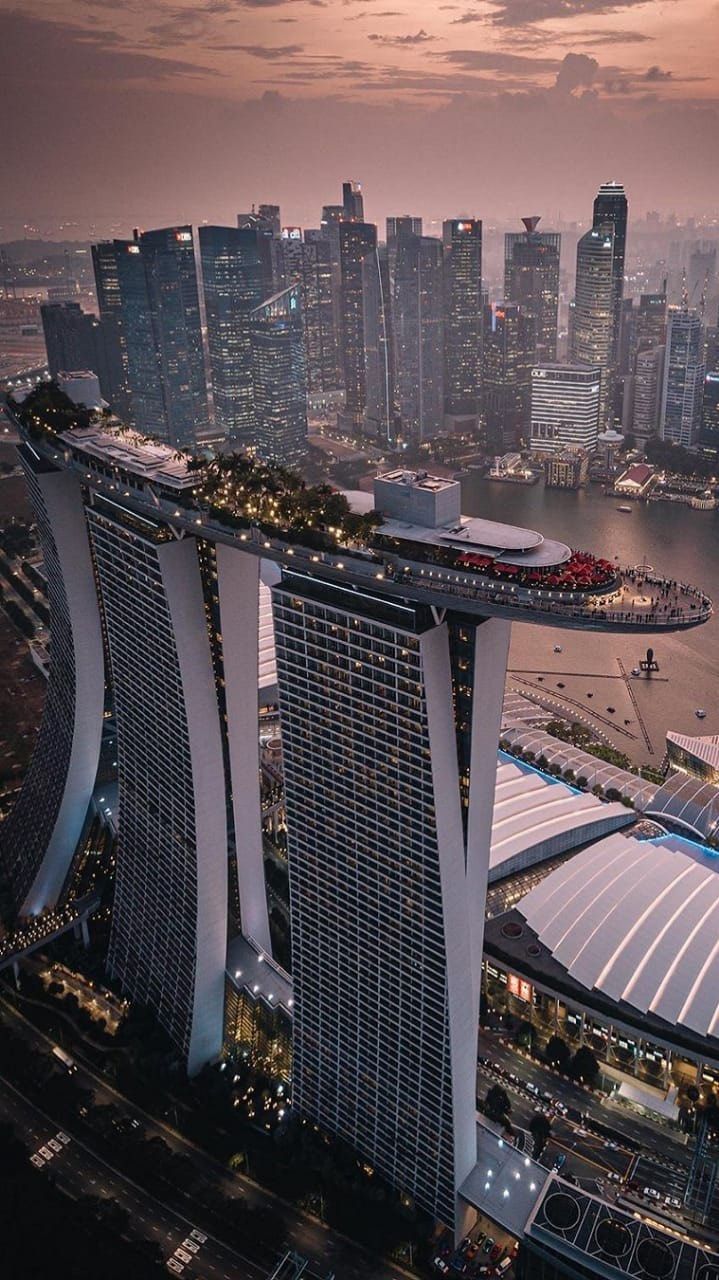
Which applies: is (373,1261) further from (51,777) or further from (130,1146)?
(51,777)

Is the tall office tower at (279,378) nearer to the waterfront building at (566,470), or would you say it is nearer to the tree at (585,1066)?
the waterfront building at (566,470)

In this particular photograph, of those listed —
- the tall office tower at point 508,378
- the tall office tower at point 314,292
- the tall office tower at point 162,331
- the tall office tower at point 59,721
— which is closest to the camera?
the tall office tower at point 59,721

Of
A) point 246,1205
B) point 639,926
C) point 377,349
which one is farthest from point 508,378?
point 246,1205

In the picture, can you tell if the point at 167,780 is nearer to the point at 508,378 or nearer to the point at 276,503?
the point at 276,503

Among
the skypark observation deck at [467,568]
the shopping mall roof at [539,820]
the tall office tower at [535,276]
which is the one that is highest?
the tall office tower at [535,276]

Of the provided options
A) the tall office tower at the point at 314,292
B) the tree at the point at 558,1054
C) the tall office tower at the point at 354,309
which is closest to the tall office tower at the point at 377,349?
the tall office tower at the point at 354,309
